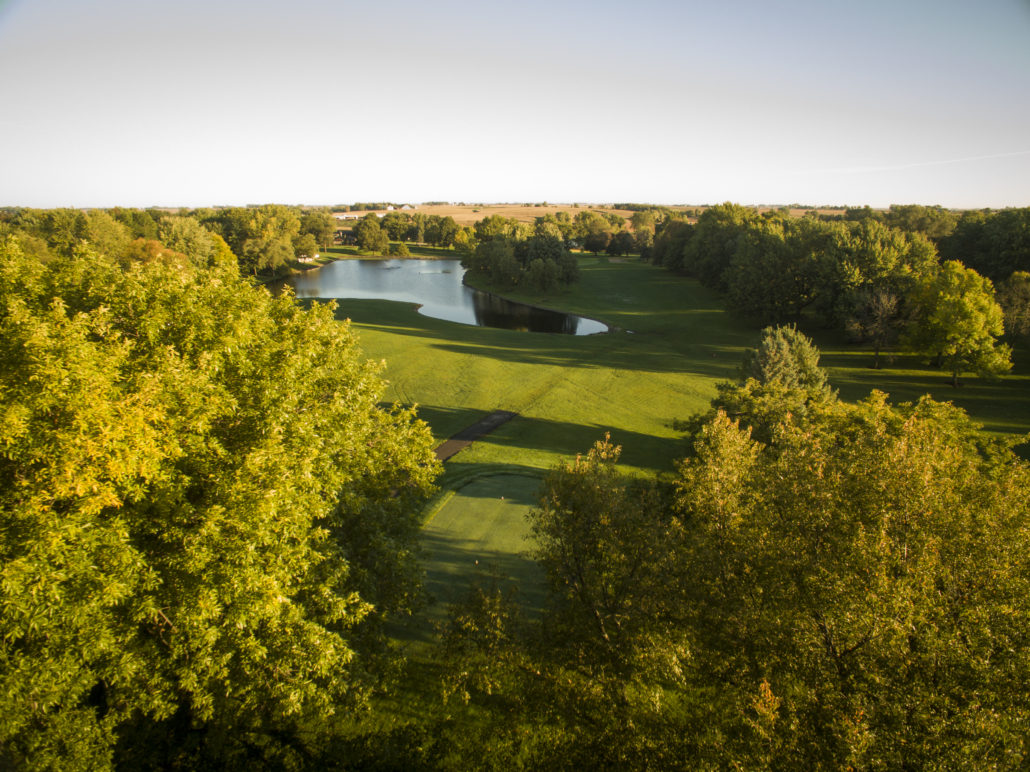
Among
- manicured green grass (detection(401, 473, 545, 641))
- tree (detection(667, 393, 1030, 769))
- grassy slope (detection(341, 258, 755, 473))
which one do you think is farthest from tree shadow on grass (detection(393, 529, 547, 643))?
grassy slope (detection(341, 258, 755, 473))

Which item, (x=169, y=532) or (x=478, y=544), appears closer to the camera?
(x=169, y=532)

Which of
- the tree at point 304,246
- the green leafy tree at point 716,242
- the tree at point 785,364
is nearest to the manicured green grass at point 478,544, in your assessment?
the tree at point 785,364

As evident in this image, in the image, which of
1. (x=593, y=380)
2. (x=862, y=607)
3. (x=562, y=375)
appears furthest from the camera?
(x=562, y=375)

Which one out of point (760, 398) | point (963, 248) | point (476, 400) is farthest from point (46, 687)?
point (963, 248)

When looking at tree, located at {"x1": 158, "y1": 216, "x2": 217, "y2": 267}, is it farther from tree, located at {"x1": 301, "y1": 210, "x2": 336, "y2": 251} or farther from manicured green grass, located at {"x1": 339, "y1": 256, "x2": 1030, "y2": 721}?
tree, located at {"x1": 301, "y1": 210, "x2": 336, "y2": 251}

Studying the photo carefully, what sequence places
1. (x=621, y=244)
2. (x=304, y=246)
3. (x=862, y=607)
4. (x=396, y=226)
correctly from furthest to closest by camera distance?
(x=396, y=226) → (x=621, y=244) → (x=304, y=246) → (x=862, y=607)

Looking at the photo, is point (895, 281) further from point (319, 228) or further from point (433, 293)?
point (319, 228)

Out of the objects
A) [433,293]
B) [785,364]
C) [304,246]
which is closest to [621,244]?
[433,293]
